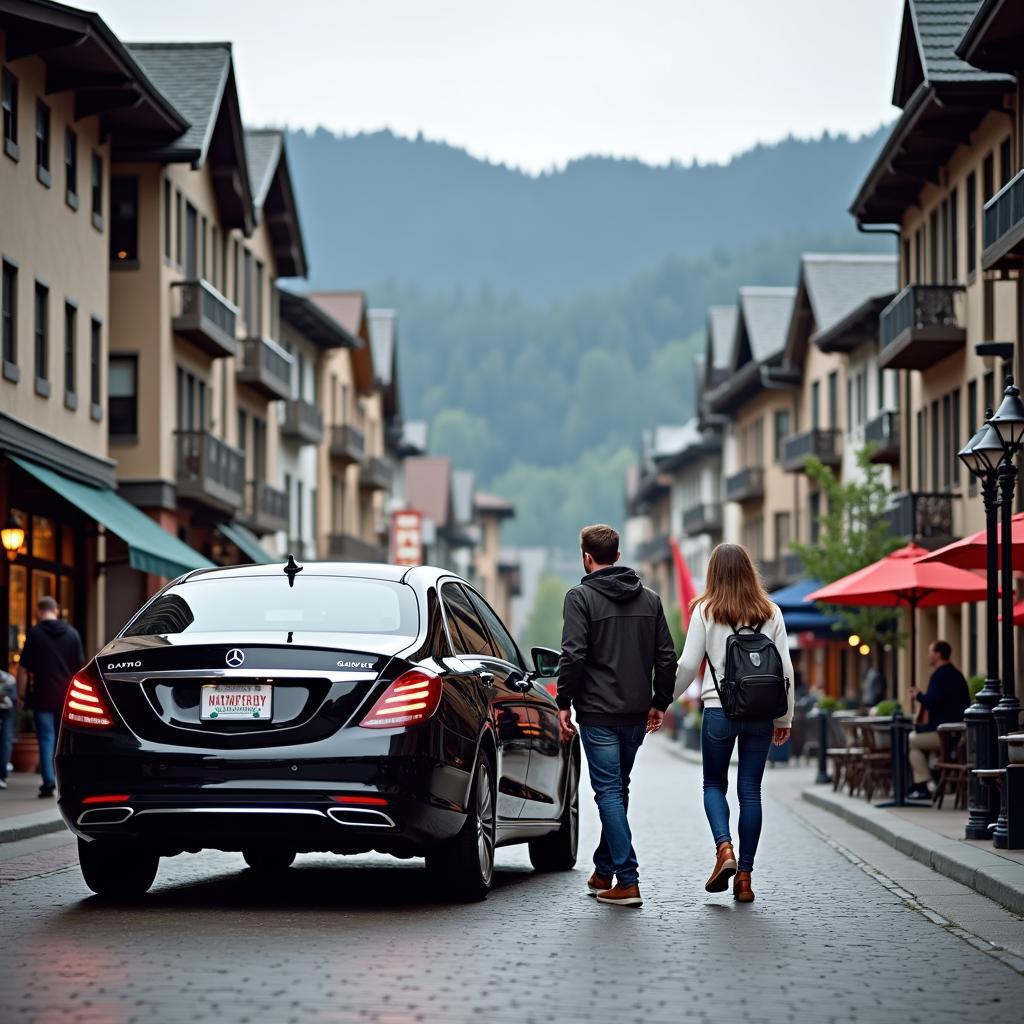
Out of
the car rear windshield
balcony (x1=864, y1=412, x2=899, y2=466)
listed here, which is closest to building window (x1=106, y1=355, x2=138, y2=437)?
balcony (x1=864, y1=412, x2=899, y2=466)

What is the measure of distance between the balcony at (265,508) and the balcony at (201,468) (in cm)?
512

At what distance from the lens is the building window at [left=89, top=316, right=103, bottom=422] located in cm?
3325

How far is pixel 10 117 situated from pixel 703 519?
56565 mm

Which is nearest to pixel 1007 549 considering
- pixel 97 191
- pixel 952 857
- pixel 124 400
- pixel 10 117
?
pixel 952 857

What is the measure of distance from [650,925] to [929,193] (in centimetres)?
2923

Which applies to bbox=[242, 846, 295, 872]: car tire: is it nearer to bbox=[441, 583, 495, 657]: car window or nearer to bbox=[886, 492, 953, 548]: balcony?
bbox=[441, 583, 495, 657]: car window

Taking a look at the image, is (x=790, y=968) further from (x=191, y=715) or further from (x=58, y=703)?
(x=58, y=703)

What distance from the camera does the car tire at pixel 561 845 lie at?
534 inches

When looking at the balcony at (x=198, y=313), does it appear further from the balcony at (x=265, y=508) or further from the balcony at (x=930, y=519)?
the balcony at (x=930, y=519)

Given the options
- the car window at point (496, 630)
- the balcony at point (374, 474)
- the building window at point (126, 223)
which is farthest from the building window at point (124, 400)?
the balcony at point (374, 474)

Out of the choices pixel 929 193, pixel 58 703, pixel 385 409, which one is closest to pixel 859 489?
pixel 929 193

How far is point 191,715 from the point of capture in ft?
33.8

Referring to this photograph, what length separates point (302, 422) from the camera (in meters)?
54.4

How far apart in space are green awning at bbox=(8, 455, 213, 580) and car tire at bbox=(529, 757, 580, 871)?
49.1 feet
